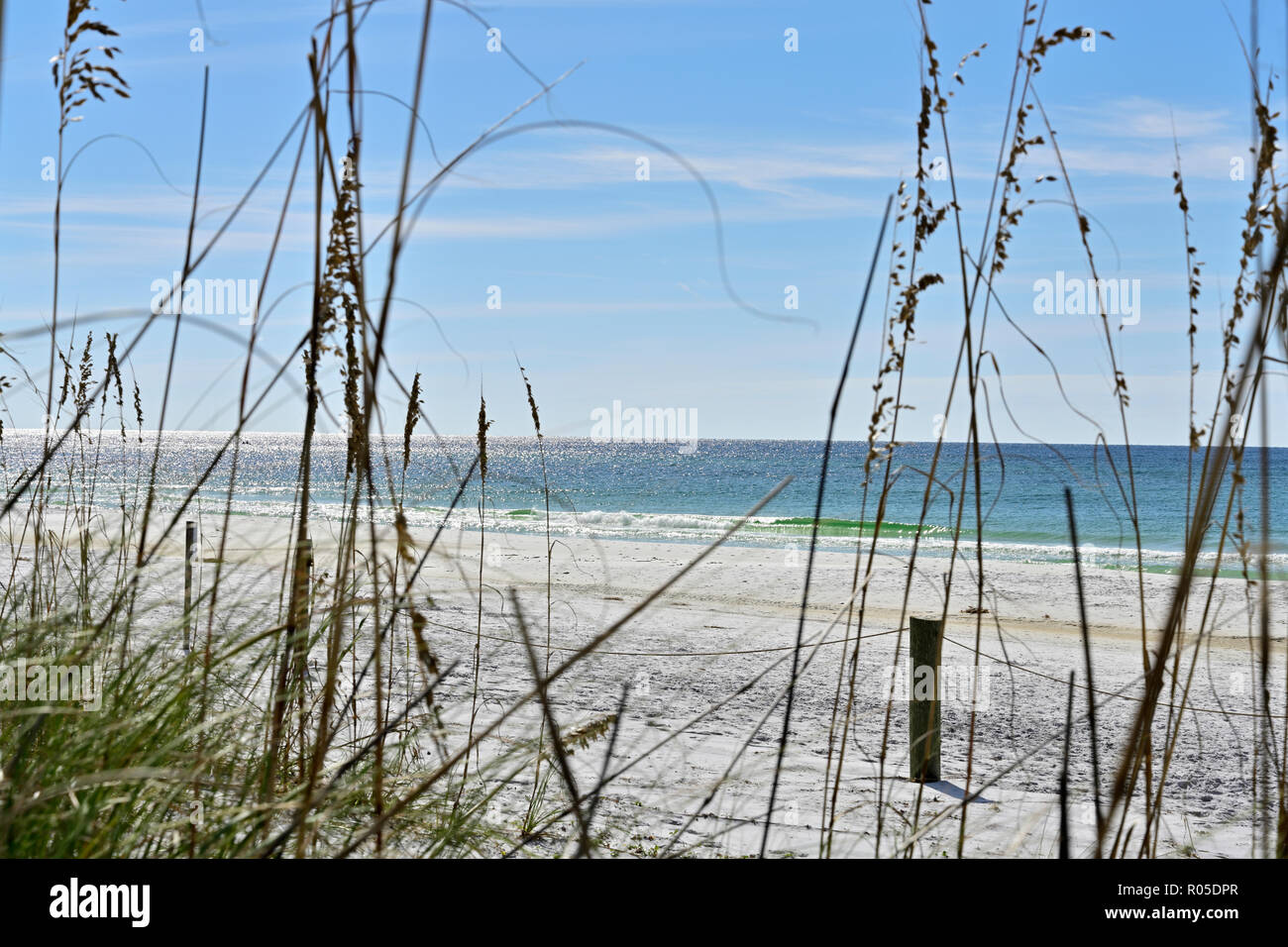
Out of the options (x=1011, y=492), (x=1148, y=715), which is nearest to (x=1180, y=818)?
(x=1148, y=715)

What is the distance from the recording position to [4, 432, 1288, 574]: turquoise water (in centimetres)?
231

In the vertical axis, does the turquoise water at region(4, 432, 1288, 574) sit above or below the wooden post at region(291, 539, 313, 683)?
below

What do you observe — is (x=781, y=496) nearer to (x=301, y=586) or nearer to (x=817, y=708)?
(x=817, y=708)

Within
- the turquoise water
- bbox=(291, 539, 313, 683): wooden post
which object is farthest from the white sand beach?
the turquoise water

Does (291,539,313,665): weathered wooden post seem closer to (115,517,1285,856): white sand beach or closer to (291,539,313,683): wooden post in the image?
(291,539,313,683): wooden post

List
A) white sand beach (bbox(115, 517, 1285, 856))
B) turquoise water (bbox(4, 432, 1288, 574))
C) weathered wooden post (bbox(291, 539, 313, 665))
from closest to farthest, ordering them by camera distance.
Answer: weathered wooden post (bbox(291, 539, 313, 665)) < turquoise water (bbox(4, 432, 1288, 574)) < white sand beach (bbox(115, 517, 1285, 856))

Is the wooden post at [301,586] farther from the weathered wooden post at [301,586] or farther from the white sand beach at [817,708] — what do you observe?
the white sand beach at [817,708]

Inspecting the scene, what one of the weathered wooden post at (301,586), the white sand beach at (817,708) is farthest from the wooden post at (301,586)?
the white sand beach at (817,708)

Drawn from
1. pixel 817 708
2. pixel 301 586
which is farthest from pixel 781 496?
pixel 301 586

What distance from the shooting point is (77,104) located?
144 centimetres

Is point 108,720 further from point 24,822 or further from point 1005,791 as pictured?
point 1005,791

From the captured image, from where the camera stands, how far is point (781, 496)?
1447 inches

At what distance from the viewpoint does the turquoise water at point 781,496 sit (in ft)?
7.59
